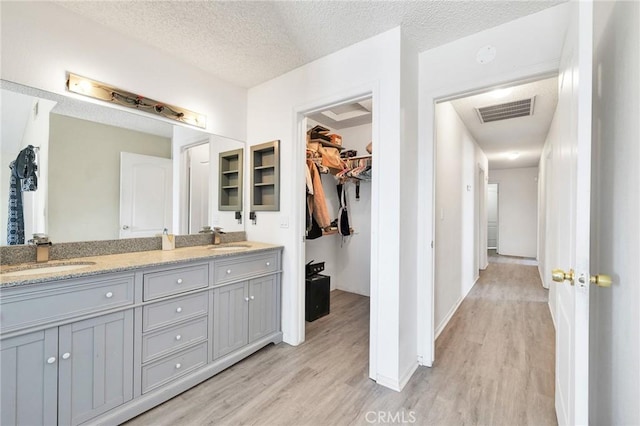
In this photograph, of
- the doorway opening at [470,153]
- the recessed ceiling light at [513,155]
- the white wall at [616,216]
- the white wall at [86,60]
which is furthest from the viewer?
the recessed ceiling light at [513,155]

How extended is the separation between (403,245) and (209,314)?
57.6 inches

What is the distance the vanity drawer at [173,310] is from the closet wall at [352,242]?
6.73 feet

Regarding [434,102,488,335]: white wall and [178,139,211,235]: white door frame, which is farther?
[434,102,488,335]: white wall

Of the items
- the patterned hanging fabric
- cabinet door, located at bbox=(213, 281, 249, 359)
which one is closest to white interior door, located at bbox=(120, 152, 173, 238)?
the patterned hanging fabric

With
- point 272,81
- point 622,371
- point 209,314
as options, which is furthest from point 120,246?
point 622,371

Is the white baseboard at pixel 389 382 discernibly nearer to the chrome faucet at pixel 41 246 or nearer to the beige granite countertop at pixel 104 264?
the beige granite countertop at pixel 104 264

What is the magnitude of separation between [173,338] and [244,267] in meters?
0.67

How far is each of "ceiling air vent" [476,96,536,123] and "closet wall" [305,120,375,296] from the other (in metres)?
1.44

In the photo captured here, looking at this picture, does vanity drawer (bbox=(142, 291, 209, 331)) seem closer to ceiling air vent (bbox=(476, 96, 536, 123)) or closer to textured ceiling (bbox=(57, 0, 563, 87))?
textured ceiling (bbox=(57, 0, 563, 87))

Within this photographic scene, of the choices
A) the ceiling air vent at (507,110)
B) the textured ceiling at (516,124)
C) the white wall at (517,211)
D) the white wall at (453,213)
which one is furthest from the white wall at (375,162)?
the white wall at (517,211)

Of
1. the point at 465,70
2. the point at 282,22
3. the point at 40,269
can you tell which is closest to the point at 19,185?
the point at 40,269

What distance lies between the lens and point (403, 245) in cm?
190

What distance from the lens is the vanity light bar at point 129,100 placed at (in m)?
1.76

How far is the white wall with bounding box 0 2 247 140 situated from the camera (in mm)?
1534
